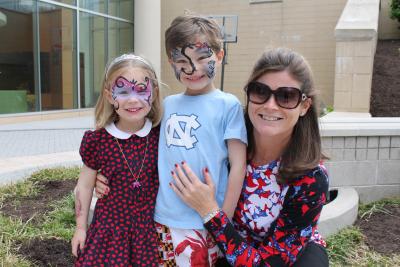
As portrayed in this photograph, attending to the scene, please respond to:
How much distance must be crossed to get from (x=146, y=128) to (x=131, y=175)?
24 cm

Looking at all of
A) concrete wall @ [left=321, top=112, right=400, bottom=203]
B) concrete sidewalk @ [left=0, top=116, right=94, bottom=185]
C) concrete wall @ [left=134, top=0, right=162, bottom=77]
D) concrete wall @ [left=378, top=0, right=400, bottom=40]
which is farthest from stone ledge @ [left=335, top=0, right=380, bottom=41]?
concrete wall @ [left=134, top=0, right=162, bottom=77]

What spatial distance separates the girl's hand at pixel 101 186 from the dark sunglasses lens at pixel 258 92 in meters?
0.80

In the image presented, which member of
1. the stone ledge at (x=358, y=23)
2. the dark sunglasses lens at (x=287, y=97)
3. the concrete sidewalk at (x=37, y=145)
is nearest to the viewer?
the dark sunglasses lens at (x=287, y=97)

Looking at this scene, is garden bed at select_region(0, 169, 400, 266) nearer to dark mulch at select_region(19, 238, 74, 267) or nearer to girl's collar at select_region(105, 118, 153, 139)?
dark mulch at select_region(19, 238, 74, 267)

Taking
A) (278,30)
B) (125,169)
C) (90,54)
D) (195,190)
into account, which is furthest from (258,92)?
(278,30)

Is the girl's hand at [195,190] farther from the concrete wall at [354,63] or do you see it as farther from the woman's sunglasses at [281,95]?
the concrete wall at [354,63]

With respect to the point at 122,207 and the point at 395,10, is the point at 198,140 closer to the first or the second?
the point at 122,207

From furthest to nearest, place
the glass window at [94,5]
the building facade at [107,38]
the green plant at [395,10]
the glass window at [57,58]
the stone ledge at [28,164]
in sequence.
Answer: the glass window at [94,5] → the glass window at [57,58] → the green plant at [395,10] → the building facade at [107,38] → the stone ledge at [28,164]

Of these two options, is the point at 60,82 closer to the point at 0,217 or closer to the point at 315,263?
the point at 0,217

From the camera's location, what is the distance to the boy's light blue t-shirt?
198 cm

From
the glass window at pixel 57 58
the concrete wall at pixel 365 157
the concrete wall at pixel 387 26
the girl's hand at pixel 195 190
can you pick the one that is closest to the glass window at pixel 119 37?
the glass window at pixel 57 58

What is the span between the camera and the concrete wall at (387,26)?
12.6m

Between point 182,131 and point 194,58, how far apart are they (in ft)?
1.10

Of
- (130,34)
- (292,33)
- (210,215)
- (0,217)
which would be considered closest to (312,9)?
(292,33)
